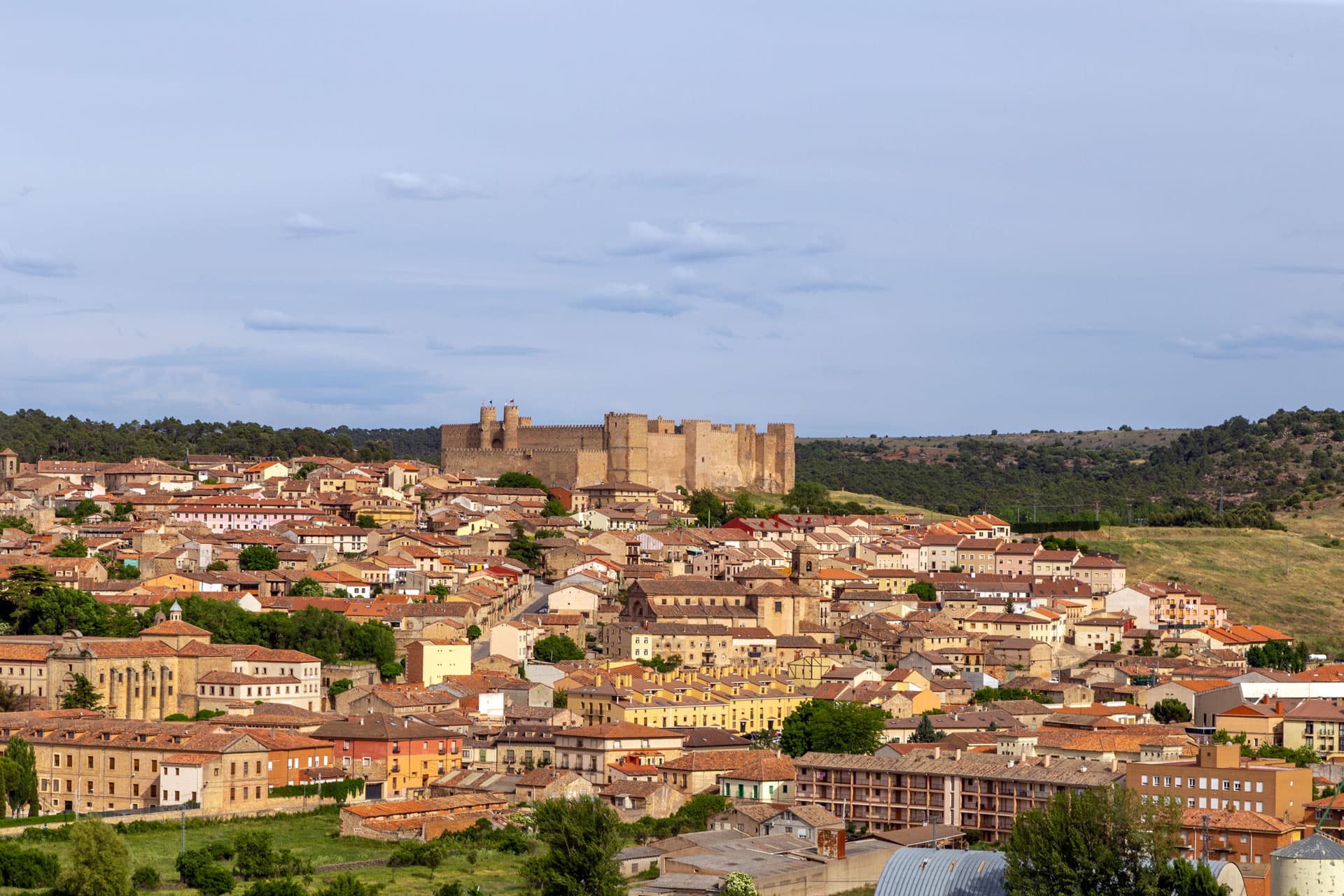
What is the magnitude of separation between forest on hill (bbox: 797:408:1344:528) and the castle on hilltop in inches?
483

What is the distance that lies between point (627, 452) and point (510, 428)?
6.01m

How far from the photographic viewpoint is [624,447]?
319 ft

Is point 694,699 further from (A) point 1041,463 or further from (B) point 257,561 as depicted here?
(A) point 1041,463

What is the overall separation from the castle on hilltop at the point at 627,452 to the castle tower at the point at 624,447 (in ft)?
0.10

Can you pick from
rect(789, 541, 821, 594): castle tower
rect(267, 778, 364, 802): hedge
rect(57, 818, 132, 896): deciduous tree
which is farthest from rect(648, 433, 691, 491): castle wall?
rect(57, 818, 132, 896): deciduous tree

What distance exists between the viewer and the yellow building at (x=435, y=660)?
5834 cm

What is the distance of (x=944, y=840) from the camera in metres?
44.9

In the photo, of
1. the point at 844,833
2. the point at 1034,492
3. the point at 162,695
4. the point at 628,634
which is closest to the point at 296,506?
the point at 628,634

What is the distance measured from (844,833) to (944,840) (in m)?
2.08

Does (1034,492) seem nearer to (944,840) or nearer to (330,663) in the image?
(330,663)

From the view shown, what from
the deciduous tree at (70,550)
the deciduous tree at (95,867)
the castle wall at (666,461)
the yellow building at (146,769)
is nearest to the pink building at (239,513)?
the deciduous tree at (70,550)

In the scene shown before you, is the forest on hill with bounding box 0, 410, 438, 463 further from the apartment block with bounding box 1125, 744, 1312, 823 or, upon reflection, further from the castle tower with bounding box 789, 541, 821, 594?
the apartment block with bounding box 1125, 744, 1312, 823

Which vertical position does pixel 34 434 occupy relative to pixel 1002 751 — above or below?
above

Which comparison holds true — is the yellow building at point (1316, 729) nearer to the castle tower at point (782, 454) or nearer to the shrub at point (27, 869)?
the shrub at point (27, 869)
